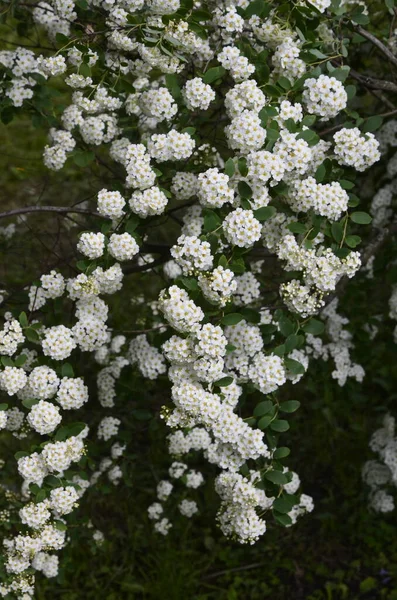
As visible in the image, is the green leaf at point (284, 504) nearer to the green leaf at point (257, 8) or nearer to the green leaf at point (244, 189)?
the green leaf at point (244, 189)

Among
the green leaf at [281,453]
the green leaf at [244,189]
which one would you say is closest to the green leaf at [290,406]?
the green leaf at [281,453]

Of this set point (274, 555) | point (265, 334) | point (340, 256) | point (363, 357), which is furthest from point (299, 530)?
point (340, 256)

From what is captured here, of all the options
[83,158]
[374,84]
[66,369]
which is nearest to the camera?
[66,369]

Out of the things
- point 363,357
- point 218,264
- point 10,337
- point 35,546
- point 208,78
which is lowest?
point 35,546

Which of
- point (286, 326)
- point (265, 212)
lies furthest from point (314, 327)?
point (265, 212)

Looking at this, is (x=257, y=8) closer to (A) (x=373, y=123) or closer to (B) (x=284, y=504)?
(A) (x=373, y=123)

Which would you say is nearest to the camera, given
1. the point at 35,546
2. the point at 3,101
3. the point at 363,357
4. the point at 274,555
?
the point at 35,546

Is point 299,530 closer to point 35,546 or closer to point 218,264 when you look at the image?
point 35,546

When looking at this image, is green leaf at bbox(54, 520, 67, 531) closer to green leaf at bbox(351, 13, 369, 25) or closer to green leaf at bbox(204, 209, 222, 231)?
green leaf at bbox(204, 209, 222, 231)
